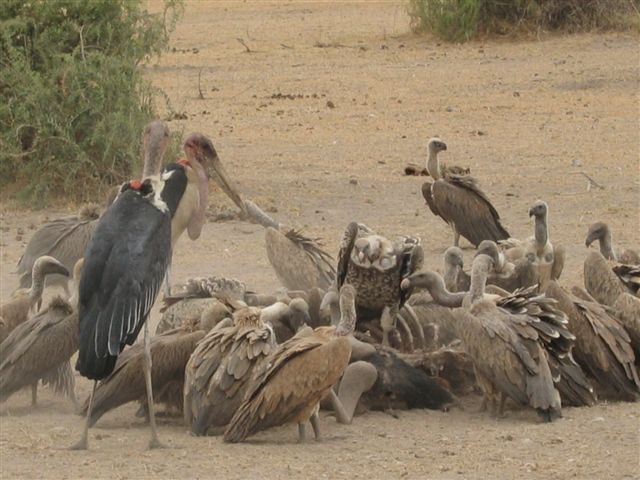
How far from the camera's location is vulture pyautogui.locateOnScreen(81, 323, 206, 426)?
7148 millimetres

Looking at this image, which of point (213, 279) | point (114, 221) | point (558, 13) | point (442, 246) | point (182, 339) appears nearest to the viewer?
point (114, 221)

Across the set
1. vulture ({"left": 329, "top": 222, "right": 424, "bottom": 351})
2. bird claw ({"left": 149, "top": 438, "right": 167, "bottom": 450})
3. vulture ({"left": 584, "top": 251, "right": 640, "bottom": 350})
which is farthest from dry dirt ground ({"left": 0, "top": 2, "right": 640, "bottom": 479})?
vulture ({"left": 584, "top": 251, "right": 640, "bottom": 350})

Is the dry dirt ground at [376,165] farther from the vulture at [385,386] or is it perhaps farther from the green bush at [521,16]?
the green bush at [521,16]

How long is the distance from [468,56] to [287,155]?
22.6ft

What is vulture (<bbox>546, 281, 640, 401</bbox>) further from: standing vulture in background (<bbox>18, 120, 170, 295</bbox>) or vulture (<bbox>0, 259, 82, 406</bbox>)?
standing vulture in background (<bbox>18, 120, 170, 295</bbox>)

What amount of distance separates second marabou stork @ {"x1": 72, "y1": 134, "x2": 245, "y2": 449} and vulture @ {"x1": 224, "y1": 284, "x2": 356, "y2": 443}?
43 cm

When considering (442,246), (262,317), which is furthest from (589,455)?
(442,246)

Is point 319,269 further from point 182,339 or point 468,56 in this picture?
point 468,56

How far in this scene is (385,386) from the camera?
729 cm

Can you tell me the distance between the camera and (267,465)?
6.30 metres

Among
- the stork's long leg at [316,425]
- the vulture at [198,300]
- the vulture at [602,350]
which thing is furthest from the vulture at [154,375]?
the vulture at [602,350]

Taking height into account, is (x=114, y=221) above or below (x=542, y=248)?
above

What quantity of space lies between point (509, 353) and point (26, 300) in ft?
9.12

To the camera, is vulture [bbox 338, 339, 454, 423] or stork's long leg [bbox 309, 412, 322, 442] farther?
vulture [bbox 338, 339, 454, 423]
